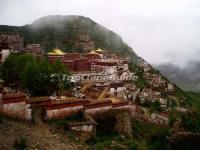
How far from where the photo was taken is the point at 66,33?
122 metres

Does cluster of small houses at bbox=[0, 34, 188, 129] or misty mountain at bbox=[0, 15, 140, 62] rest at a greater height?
misty mountain at bbox=[0, 15, 140, 62]

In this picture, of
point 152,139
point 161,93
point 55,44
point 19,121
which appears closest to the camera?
point 19,121

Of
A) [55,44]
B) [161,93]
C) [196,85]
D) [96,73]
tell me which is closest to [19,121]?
[96,73]

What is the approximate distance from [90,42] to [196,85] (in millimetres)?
84924

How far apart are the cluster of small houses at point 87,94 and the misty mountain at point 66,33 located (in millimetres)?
4904

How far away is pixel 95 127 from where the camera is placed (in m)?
25.1

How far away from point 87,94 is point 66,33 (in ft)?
269

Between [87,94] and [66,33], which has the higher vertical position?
[66,33]

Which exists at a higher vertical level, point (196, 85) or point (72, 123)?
point (72, 123)

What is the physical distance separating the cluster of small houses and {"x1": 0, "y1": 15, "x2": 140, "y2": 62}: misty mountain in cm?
490

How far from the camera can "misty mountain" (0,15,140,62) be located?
114 metres

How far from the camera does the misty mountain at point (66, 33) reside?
375 ft

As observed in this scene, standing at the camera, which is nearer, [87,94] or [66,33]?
[87,94]

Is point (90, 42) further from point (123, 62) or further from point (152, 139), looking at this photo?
point (152, 139)
